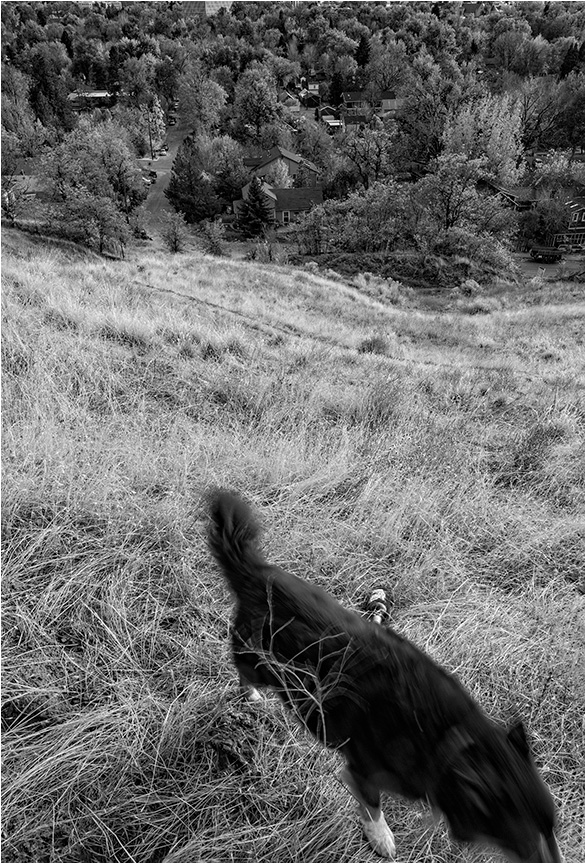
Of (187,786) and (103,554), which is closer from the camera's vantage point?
(187,786)

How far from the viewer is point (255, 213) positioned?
153ft

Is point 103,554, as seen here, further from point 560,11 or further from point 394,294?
point 560,11

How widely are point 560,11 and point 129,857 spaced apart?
104m

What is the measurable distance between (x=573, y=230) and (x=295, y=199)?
84.5 feet

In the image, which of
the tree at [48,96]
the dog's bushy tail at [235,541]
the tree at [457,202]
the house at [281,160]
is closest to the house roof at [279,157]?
the house at [281,160]

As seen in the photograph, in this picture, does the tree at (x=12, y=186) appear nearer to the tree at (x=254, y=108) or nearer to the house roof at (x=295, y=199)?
the house roof at (x=295, y=199)

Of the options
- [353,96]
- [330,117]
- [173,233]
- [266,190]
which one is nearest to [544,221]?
[266,190]

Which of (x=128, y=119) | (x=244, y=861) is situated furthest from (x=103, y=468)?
(x=128, y=119)

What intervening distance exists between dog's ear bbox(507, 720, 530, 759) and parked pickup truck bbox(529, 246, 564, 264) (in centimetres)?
4140

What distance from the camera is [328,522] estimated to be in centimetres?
258

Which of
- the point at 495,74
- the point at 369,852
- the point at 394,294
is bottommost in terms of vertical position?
the point at 394,294

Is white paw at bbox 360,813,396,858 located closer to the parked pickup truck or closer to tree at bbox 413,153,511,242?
tree at bbox 413,153,511,242

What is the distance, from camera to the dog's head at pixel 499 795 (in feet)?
3.69

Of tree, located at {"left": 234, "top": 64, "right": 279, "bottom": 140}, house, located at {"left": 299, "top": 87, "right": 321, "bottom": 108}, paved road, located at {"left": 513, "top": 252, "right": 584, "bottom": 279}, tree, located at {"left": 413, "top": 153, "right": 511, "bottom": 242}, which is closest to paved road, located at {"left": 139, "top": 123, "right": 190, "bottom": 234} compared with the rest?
tree, located at {"left": 234, "top": 64, "right": 279, "bottom": 140}
